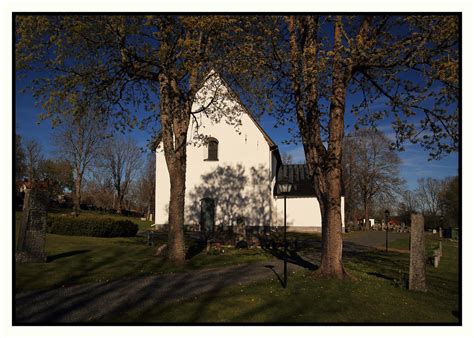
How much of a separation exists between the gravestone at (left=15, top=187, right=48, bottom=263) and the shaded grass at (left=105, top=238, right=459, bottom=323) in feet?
20.3

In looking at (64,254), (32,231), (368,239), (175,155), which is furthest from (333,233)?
(368,239)

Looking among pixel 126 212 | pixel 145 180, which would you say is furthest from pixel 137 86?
pixel 145 180

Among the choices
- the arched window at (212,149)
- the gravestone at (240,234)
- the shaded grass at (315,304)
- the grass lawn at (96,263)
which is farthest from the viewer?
→ the arched window at (212,149)

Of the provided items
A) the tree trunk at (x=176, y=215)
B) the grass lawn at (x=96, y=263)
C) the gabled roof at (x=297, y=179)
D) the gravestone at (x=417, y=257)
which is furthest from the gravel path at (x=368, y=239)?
the tree trunk at (x=176, y=215)

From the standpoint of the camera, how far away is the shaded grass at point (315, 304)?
647 centimetres

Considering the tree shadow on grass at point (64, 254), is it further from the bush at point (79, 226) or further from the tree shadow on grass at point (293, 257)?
the tree shadow on grass at point (293, 257)

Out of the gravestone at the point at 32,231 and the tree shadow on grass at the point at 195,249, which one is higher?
the gravestone at the point at 32,231

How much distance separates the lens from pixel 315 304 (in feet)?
24.3

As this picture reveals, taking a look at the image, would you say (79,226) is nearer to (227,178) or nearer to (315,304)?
(227,178)

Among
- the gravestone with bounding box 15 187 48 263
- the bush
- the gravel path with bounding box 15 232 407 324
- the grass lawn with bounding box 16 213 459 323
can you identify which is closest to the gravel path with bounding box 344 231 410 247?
the grass lawn with bounding box 16 213 459 323

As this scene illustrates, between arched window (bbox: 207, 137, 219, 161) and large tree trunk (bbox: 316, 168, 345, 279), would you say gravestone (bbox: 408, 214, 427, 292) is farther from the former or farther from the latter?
arched window (bbox: 207, 137, 219, 161)

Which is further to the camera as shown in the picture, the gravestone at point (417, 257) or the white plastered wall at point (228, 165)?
the white plastered wall at point (228, 165)

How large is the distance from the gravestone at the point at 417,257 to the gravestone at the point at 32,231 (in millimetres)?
10639

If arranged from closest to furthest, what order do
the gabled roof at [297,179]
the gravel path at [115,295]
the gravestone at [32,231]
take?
the gravel path at [115,295], the gravestone at [32,231], the gabled roof at [297,179]
